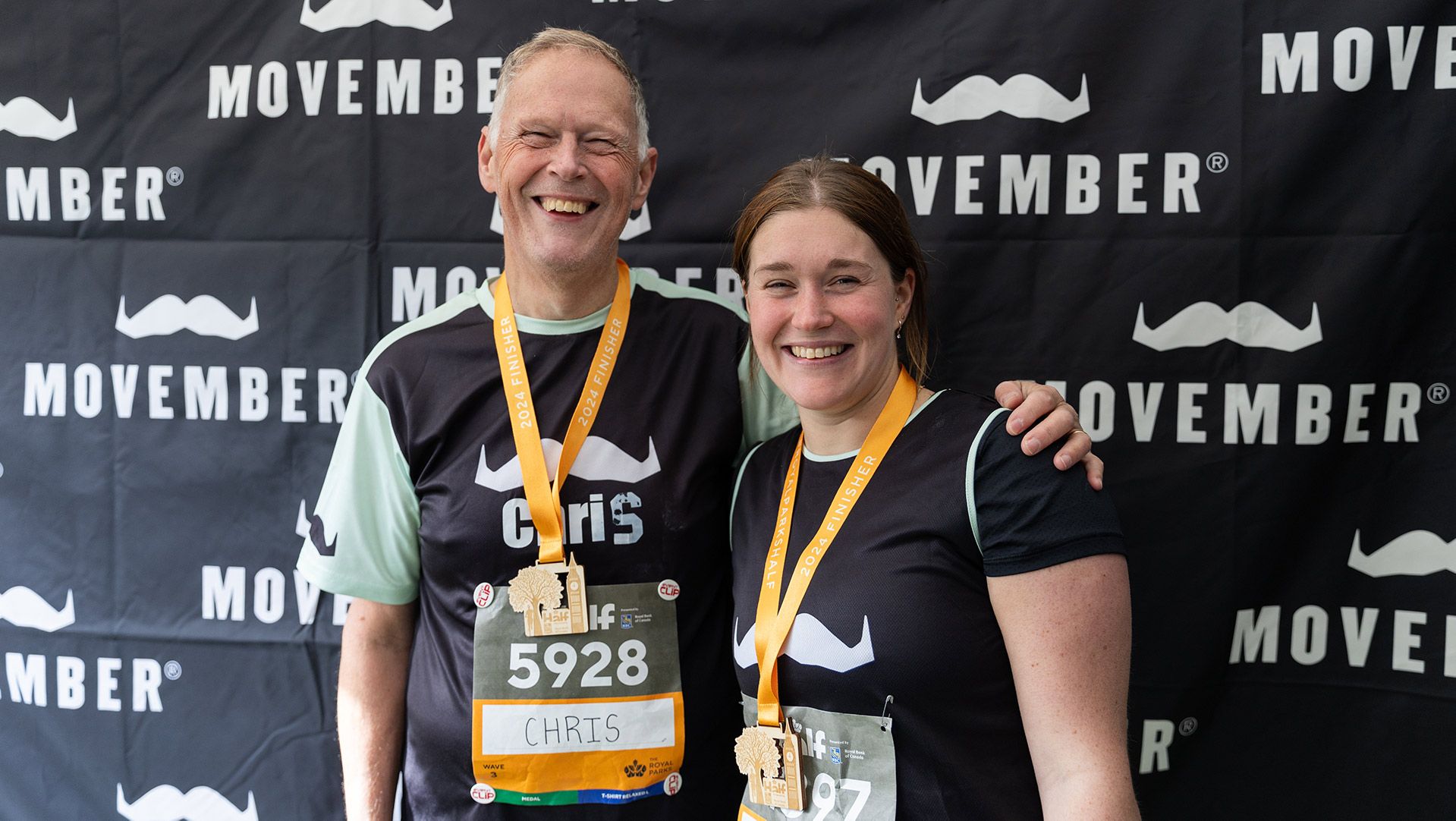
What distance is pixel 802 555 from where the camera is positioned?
1306 mm

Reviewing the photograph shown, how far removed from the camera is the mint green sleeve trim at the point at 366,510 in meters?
1.58

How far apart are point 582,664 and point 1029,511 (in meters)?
0.71

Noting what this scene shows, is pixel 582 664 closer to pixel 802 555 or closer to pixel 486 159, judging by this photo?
pixel 802 555

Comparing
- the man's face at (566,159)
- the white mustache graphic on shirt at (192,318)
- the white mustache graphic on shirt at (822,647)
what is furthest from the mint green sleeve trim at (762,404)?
the white mustache graphic on shirt at (192,318)

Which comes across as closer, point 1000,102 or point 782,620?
point 782,620

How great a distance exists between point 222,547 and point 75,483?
387mm

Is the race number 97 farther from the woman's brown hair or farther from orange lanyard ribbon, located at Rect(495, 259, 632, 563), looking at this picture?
the woman's brown hair

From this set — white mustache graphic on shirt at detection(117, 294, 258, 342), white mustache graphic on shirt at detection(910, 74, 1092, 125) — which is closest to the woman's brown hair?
white mustache graphic on shirt at detection(910, 74, 1092, 125)

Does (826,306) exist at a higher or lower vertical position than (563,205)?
lower

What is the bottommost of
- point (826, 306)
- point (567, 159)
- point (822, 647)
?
point (822, 647)

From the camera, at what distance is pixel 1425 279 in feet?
6.10

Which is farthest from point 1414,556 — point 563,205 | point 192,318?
point 192,318

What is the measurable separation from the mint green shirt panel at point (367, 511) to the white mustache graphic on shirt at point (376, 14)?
0.88m

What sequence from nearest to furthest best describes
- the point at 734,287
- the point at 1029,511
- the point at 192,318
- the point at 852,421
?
the point at 1029,511 → the point at 852,421 → the point at 734,287 → the point at 192,318
